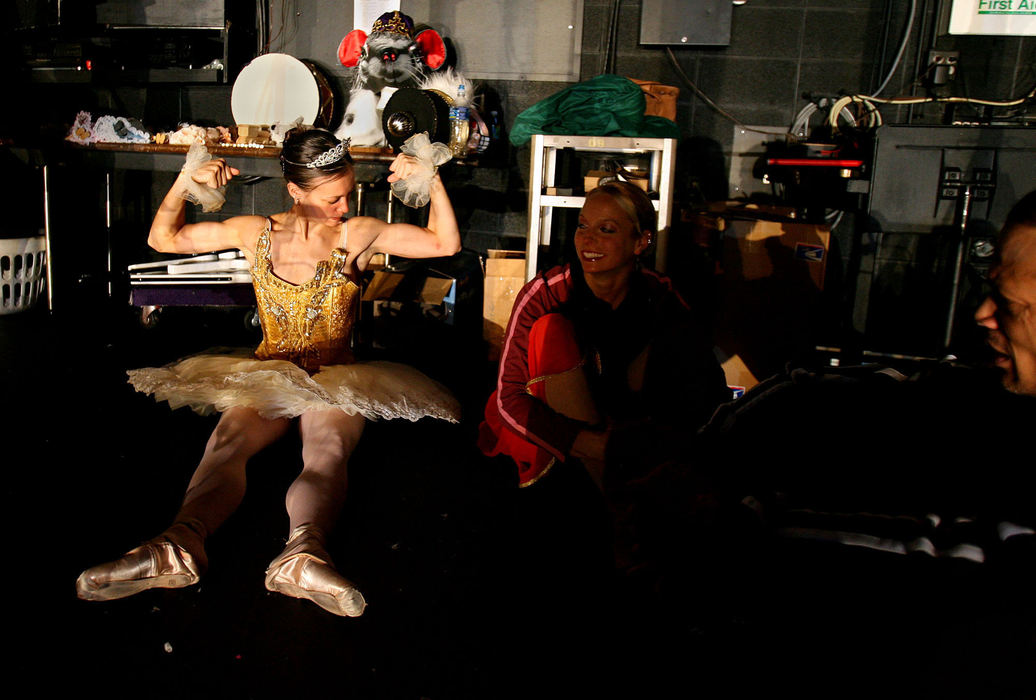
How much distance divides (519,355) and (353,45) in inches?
141

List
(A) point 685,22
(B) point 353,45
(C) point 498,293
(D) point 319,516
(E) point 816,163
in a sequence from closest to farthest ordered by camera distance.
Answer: (D) point 319,516 → (E) point 816,163 → (C) point 498,293 → (A) point 685,22 → (B) point 353,45

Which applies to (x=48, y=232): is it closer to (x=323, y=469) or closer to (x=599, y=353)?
(x=323, y=469)

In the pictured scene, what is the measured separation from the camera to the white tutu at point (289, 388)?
230 cm

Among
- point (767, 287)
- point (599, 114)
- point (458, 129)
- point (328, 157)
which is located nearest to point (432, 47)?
point (458, 129)

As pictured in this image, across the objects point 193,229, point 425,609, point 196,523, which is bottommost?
point 425,609

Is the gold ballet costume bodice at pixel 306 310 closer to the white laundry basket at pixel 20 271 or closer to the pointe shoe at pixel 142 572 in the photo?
the pointe shoe at pixel 142 572

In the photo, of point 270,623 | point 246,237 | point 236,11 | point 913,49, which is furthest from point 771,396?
point 236,11

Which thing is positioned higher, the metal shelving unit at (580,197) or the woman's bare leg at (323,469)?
the metal shelving unit at (580,197)

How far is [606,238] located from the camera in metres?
2.34

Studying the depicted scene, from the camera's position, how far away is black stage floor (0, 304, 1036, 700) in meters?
1.05

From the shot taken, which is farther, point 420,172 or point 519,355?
point 420,172

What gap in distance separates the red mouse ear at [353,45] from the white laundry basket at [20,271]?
7.41 feet

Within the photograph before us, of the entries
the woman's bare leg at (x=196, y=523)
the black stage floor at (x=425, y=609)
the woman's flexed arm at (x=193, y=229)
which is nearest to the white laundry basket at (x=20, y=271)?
the black stage floor at (x=425, y=609)

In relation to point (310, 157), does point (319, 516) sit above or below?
below
